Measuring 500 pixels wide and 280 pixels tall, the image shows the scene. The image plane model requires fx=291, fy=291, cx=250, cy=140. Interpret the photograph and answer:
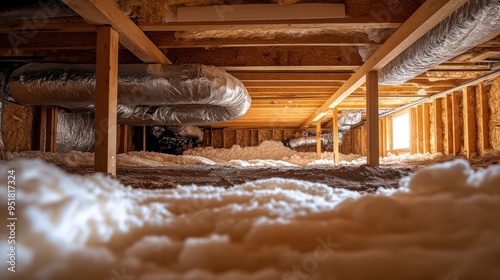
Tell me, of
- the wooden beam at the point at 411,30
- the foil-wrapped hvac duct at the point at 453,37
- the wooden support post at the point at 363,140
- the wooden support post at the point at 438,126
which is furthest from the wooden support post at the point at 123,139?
the wooden support post at the point at 363,140

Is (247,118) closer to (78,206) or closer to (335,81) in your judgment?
(335,81)

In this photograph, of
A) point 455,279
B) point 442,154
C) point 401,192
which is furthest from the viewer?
point 442,154

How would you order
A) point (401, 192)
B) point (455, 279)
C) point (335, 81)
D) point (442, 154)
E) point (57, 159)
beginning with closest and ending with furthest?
point (455, 279) → point (401, 192) → point (57, 159) → point (335, 81) → point (442, 154)

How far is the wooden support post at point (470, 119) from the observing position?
444cm

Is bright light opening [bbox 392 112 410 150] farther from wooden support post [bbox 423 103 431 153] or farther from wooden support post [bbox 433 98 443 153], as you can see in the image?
wooden support post [bbox 433 98 443 153]

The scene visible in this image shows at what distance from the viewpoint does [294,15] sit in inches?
82.1

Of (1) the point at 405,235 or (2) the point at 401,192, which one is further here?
(2) the point at 401,192

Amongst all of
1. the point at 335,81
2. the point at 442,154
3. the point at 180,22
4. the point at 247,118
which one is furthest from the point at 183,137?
the point at 442,154

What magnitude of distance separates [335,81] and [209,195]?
10.8 feet

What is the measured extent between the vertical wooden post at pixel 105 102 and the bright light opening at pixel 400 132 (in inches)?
270

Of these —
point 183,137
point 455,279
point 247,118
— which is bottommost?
point 455,279

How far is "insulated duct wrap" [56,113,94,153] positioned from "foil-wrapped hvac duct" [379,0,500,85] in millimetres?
4526

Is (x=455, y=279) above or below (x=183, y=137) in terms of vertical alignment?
below

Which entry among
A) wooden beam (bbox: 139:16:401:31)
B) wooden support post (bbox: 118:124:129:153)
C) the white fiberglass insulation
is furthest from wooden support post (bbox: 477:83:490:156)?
wooden support post (bbox: 118:124:129:153)
